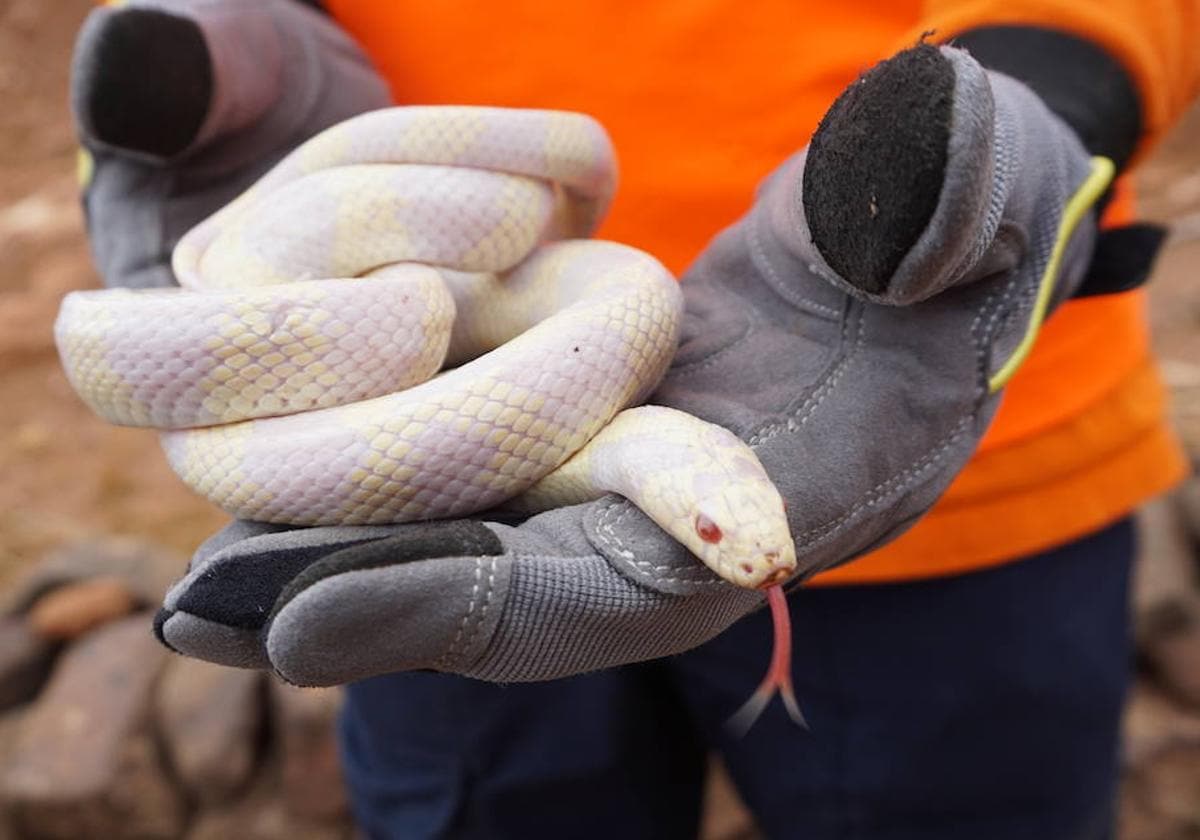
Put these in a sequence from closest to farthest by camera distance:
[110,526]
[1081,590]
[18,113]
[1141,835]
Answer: [1081,590] < [1141,835] < [110,526] < [18,113]

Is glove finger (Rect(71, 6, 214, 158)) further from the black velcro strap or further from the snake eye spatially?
the black velcro strap

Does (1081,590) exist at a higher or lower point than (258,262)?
lower

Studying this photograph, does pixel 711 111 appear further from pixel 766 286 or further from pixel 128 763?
pixel 128 763

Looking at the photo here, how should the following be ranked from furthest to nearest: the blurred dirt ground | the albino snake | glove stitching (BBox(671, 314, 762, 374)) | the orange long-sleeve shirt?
the blurred dirt ground < the orange long-sleeve shirt < glove stitching (BBox(671, 314, 762, 374)) < the albino snake

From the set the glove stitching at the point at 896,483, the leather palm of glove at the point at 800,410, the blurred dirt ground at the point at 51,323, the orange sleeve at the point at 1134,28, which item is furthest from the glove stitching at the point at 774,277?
the blurred dirt ground at the point at 51,323

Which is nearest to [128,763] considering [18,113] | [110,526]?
[110,526]

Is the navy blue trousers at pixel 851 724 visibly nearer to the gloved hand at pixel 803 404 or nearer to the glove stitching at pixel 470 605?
the gloved hand at pixel 803 404

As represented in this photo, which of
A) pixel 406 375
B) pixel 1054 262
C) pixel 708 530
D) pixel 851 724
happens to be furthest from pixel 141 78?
pixel 851 724

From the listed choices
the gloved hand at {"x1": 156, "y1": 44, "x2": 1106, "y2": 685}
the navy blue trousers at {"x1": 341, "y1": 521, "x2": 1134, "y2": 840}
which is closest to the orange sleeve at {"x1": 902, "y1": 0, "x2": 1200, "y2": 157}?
the gloved hand at {"x1": 156, "y1": 44, "x2": 1106, "y2": 685}
